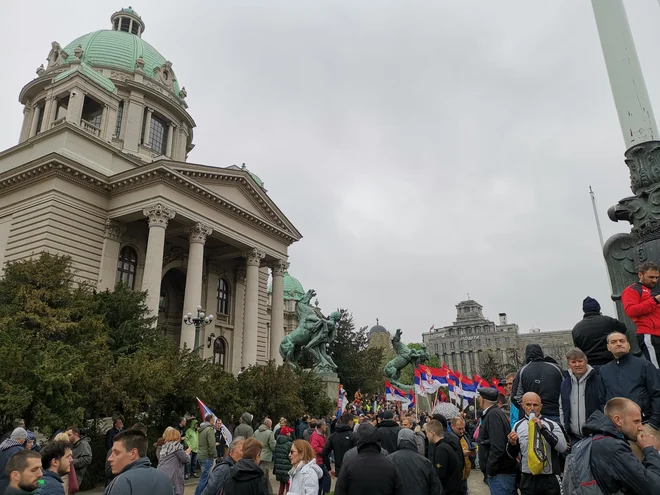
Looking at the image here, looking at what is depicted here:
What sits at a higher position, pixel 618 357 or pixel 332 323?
pixel 332 323

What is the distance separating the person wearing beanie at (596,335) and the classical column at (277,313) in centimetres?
2975

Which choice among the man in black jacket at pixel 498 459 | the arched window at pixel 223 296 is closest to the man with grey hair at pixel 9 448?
the man in black jacket at pixel 498 459

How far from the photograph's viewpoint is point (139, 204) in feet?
87.5

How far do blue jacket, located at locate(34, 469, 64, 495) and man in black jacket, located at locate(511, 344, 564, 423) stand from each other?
492 centimetres

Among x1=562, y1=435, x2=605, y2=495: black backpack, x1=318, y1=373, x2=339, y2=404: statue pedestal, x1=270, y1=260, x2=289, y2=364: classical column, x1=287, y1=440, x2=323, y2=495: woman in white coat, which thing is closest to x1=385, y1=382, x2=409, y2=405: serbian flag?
x1=318, y1=373, x2=339, y2=404: statue pedestal

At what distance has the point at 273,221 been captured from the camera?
116 feet

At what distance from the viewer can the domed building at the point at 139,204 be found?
25.8 m

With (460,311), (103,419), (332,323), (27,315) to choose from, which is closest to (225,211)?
(332,323)

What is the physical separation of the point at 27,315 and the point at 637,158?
63.2 ft

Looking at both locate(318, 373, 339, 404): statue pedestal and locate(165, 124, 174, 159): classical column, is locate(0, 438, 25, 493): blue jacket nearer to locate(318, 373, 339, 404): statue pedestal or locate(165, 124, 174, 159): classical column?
locate(318, 373, 339, 404): statue pedestal

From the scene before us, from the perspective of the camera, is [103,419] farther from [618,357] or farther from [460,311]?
[460,311]

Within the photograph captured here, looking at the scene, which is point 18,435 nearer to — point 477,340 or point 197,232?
point 197,232

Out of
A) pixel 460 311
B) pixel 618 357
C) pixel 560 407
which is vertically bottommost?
pixel 560 407

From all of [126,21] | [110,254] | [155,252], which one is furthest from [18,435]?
[126,21]
